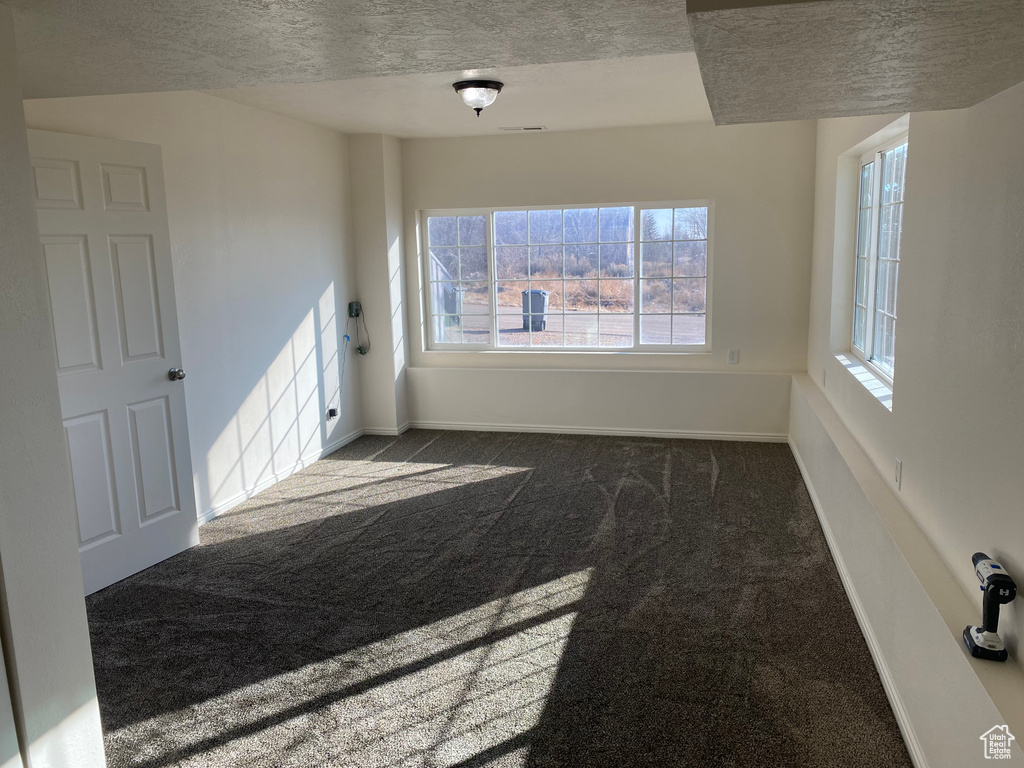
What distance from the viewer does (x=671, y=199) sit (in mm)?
6047

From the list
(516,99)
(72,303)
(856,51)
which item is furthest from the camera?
(516,99)

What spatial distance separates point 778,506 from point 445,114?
345cm

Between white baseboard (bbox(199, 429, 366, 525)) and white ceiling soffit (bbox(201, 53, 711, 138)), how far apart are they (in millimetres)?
2458

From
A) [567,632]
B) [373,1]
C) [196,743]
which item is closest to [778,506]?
[567,632]

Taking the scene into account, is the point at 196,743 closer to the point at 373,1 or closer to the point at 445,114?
the point at 373,1

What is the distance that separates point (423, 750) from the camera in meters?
2.38

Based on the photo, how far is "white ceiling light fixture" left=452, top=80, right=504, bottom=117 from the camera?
164 inches

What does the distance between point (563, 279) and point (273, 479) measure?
9.55 ft

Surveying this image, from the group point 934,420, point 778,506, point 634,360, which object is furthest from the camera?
point 634,360

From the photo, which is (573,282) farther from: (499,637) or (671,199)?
(499,637)

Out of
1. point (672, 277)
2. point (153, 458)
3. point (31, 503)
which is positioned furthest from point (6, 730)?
point (672, 277)

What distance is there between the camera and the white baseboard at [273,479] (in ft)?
15.0

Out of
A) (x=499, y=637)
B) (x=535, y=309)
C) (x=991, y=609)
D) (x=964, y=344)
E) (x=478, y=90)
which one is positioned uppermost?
(x=478, y=90)

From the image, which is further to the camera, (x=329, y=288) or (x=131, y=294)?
(x=329, y=288)
